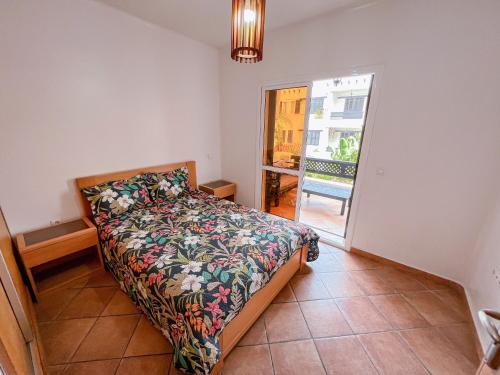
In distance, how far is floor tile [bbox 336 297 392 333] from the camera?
161 centimetres

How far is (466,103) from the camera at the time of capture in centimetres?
172

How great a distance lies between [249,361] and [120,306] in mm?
1155

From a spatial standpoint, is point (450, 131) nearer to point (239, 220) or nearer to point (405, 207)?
point (405, 207)

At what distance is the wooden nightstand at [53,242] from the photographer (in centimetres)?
168

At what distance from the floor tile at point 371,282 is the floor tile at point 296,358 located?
2.81 feet

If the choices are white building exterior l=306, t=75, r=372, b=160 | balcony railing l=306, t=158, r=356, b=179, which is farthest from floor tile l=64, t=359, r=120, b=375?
white building exterior l=306, t=75, r=372, b=160

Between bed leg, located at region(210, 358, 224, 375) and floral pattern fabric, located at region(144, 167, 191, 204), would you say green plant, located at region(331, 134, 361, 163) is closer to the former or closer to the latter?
floral pattern fabric, located at region(144, 167, 191, 204)

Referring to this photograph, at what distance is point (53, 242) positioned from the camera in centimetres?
177

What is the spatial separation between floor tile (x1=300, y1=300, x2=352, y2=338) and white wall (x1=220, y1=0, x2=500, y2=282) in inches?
39.7

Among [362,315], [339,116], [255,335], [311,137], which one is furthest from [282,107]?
[339,116]

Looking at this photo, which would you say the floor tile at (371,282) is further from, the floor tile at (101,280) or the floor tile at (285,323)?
the floor tile at (101,280)

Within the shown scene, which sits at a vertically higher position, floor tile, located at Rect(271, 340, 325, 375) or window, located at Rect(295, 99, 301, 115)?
window, located at Rect(295, 99, 301, 115)

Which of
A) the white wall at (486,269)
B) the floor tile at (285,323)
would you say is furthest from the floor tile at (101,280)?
the white wall at (486,269)

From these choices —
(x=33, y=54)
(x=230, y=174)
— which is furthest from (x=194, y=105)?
(x=33, y=54)
